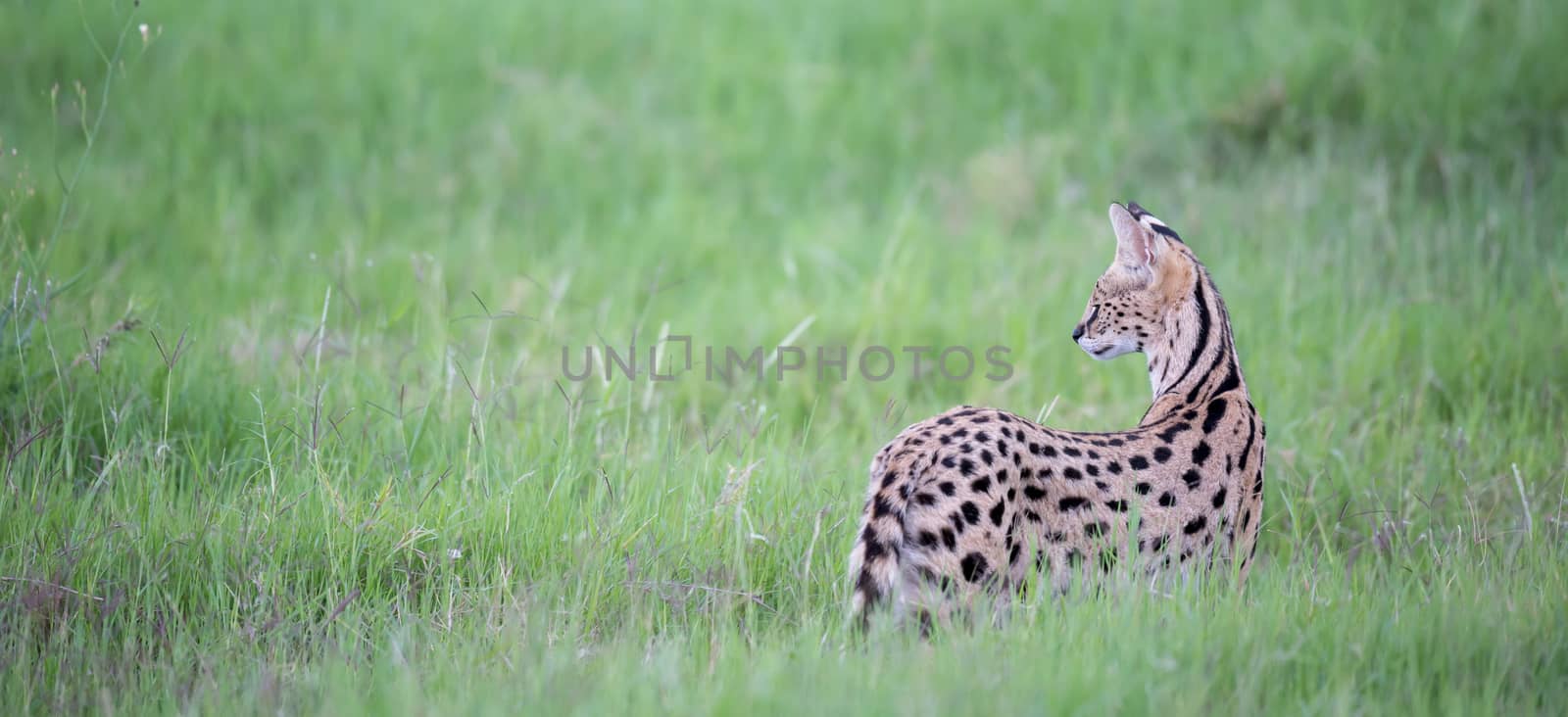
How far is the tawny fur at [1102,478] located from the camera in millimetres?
3889

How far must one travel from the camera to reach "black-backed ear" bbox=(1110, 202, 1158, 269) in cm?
485

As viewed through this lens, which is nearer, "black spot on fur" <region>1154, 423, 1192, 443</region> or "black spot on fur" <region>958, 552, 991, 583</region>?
"black spot on fur" <region>958, 552, 991, 583</region>

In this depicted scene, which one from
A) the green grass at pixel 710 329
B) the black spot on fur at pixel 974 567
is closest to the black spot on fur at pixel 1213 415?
the green grass at pixel 710 329

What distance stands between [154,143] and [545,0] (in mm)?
3819

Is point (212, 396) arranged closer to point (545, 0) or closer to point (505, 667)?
point (505, 667)

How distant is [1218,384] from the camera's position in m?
4.71

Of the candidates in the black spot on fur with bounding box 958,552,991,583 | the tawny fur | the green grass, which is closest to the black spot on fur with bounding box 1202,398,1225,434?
the tawny fur

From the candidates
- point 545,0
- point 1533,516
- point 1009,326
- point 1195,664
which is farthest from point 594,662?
point 545,0

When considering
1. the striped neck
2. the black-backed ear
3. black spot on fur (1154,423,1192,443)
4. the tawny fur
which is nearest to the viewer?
the tawny fur

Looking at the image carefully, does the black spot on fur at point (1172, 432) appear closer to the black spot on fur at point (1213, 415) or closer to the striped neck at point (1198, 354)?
the black spot on fur at point (1213, 415)

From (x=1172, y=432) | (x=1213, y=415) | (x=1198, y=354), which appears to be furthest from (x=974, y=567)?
(x=1198, y=354)

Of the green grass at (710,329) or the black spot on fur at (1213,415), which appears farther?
the black spot on fur at (1213,415)

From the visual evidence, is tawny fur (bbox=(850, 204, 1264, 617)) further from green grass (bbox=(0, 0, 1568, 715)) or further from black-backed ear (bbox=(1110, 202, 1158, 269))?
green grass (bbox=(0, 0, 1568, 715))

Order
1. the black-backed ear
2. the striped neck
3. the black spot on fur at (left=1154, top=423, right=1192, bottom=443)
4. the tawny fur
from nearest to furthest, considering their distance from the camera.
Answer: the tawny fur, the black spot on fur at (left=1154, top=423, right=1192, bottom=443), the striped neck, the black-backed ear
